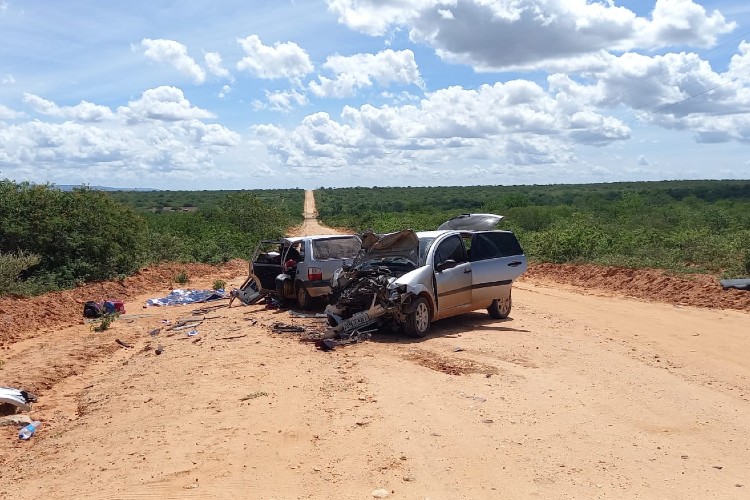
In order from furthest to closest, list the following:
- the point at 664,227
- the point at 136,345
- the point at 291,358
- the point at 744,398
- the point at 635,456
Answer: the point at 664,227, the point at 136,345, the point at 291,358, the point at 744,398, the point at 635,456

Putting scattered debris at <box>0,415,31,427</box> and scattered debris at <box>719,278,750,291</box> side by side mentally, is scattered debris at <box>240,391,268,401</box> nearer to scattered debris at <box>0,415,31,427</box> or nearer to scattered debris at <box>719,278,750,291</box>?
scattered debris at <box>0,415,31,427</box>

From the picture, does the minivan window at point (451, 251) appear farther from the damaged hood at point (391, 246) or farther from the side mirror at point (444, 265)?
the damaged hood at point (391, 246)

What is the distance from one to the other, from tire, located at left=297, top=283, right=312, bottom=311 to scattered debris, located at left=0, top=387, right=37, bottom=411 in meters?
6.15

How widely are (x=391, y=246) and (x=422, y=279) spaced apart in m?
1.25

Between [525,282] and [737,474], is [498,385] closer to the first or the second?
[737,474]

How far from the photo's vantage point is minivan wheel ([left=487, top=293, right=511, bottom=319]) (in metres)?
13.1

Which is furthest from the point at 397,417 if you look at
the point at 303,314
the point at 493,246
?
the point at 303,314

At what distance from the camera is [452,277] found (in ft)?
38.7

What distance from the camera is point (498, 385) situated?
26.6ft

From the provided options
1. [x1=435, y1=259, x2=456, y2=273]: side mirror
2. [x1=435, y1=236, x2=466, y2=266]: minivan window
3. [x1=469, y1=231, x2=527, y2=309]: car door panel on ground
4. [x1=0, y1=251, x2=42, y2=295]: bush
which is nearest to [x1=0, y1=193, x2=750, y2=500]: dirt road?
[x1=469, y1=231, x2=527, y2=309]: car door panel on ground

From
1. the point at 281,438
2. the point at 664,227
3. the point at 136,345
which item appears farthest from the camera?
the point at 664,227

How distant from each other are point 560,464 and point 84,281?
58.4ft

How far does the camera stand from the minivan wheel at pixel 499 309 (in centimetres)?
1310

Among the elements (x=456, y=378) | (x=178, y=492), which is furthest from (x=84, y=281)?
(x=178, y=492)
